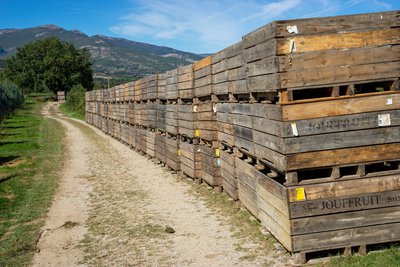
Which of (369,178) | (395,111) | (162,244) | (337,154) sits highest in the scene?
(395,111)

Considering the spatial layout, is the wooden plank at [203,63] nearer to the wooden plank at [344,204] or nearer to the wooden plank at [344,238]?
the wooden plank at [344,204]

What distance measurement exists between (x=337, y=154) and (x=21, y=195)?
744 cm

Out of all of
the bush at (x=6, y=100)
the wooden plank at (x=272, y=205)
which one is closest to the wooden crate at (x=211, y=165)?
the wooden plank at (x=272, y=205)

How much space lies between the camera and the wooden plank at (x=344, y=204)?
4.90 metres

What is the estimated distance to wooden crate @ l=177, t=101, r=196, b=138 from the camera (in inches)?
389

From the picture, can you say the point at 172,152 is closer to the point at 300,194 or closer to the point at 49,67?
the point at 300,194

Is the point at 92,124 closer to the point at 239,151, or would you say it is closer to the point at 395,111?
the point at 239,151

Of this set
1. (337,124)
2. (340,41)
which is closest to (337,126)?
(337,124)

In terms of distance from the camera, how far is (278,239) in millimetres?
5465

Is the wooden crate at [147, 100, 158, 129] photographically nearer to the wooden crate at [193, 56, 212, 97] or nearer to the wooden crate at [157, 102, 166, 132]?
the wooden crate at [157, 102, 166, 132]

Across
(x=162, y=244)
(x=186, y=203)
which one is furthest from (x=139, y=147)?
(x=162, y=244)

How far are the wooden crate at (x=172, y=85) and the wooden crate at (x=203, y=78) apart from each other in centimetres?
139

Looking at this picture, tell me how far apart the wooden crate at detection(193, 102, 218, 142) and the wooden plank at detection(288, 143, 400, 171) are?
404 centimetres

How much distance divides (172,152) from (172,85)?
1.90m
